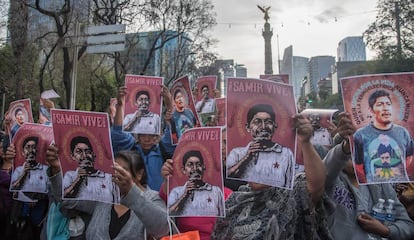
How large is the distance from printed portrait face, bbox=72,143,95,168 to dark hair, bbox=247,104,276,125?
0.98 metres

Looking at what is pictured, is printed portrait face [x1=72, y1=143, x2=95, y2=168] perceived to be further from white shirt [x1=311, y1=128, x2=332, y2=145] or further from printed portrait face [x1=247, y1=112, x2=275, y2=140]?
white shirt [x1=311, y1=128, x2=332, y2=145]

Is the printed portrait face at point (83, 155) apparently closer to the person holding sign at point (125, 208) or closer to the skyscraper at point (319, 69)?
the person holding sign at point (125, 208)

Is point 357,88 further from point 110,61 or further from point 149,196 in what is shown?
point 110,61

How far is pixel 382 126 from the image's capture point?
2113 millimetres

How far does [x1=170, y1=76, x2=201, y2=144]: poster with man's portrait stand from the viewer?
430 centimetres

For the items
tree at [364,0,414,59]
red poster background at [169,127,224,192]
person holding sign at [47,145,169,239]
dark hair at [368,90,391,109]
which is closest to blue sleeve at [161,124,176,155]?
person holding sign at [47,145,169,239]

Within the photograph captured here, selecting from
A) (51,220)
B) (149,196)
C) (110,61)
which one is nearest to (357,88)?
(149,196)

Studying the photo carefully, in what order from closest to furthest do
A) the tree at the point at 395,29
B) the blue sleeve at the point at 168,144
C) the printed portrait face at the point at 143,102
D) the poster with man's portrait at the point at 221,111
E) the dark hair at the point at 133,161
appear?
the dark hair at the point at 133,161 → the blue sleeve at the point at 168,144 → the printed portrait face at the point at 143,102 → the poster with man's portrait at the point at 221,111 → the tree at the point at 395,29

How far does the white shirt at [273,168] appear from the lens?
6.52 feet

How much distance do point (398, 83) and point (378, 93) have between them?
11cm

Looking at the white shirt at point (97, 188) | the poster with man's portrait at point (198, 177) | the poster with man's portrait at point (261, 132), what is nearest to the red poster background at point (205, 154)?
the poster with man's portrait at point (198, 177)

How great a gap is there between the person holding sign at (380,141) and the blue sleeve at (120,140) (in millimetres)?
2532

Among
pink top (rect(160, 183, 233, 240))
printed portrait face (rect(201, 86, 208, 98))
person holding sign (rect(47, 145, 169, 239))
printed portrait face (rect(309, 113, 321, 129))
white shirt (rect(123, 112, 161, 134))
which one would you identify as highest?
printed portrait face (rect(201, 86, 208, 98))

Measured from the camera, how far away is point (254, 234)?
2.04m
